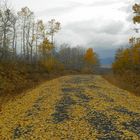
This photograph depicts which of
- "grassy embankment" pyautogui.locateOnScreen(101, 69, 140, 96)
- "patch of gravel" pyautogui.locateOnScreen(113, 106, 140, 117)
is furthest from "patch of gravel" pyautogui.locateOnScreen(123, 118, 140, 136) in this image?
"grassy embankment" pyautogui.locateOnScreen(101, 69, 140, 96)

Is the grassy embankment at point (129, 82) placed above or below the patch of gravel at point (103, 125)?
above

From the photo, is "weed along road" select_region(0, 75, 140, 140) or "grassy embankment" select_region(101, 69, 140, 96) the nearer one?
"weed along road" select_region(0, 75, 140, 140)

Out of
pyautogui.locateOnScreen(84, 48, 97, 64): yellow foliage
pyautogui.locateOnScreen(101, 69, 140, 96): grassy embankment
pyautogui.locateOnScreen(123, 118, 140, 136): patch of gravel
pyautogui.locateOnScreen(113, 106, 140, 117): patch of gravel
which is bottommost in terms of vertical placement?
pyautogui.locateOnScreen(123, 118, 140, 136): patch of gravel

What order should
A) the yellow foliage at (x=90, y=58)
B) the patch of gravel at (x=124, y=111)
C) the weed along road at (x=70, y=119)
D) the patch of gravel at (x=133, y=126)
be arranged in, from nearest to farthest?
the weed along road at (x=70, y=119)
the patch of gravel at (x=133, y=126)
the patch of gravel at (x=124, y=111)
the yellow foliage at (x=90, y=58)

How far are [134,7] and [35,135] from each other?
133 feet

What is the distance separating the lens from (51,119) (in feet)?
68.4

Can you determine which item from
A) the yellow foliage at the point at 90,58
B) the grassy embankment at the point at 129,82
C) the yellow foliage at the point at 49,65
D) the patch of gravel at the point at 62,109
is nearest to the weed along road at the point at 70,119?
the patch of gravel at the point at 62,109

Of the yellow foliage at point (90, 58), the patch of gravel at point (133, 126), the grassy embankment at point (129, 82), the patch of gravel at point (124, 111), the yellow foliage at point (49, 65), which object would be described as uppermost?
the yellow foliage at point (90, 58)

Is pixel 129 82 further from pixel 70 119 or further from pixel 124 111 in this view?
pixel 70 119

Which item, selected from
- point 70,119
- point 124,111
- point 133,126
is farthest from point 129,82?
point 133,126

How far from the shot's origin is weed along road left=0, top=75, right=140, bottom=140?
17.1 m

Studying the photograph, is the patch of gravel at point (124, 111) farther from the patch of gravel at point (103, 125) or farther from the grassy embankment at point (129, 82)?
the grassy embankment at point (129, 82)

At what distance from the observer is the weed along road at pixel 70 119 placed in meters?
17.1

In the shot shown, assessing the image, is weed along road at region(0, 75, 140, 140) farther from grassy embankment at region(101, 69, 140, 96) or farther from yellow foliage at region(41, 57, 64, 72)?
yellow foliage at region(41, 57, 64, 72)
